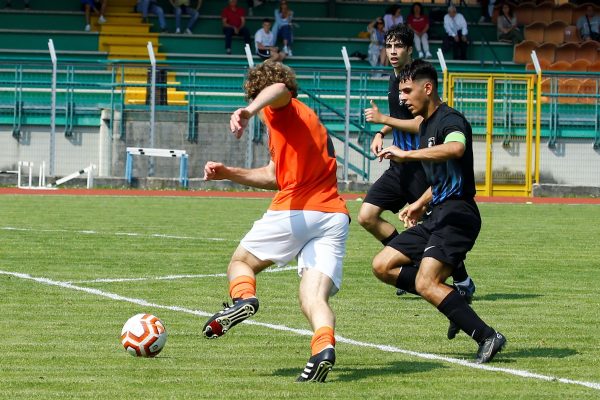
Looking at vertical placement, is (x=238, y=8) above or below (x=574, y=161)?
above

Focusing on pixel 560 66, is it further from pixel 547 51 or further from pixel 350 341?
pixel 350 341

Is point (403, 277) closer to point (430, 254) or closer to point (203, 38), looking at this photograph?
point (430, 254)

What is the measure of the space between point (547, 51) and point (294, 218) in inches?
1140

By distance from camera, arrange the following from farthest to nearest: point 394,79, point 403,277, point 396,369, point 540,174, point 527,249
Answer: point 540,174 → point 527,249 → point 394,79 → point 403,277 → point 396,369

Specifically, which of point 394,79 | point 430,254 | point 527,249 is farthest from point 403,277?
point 527,249

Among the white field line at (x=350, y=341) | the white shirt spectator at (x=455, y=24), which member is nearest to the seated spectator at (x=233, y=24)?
the white shirt spectator at (x=455, y=24)

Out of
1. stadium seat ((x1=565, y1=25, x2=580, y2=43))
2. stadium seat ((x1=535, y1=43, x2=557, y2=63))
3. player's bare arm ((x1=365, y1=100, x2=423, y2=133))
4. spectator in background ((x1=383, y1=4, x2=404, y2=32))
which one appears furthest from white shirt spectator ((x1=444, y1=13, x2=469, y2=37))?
player's bare arm ((x1=365, y1=100, x2=423, y2=133))

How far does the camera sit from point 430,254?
821 centimetres

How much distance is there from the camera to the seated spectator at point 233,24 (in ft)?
113

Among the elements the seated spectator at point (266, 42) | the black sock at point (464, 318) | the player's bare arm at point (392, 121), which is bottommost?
the black sock at point (464, 318)

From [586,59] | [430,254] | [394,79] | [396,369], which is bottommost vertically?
[396,369]

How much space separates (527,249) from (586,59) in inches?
805

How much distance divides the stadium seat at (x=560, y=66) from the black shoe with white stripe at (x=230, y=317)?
93.8ft

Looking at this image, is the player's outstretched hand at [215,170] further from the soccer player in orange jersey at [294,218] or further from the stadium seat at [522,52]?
the stadium seat at [522,52]
